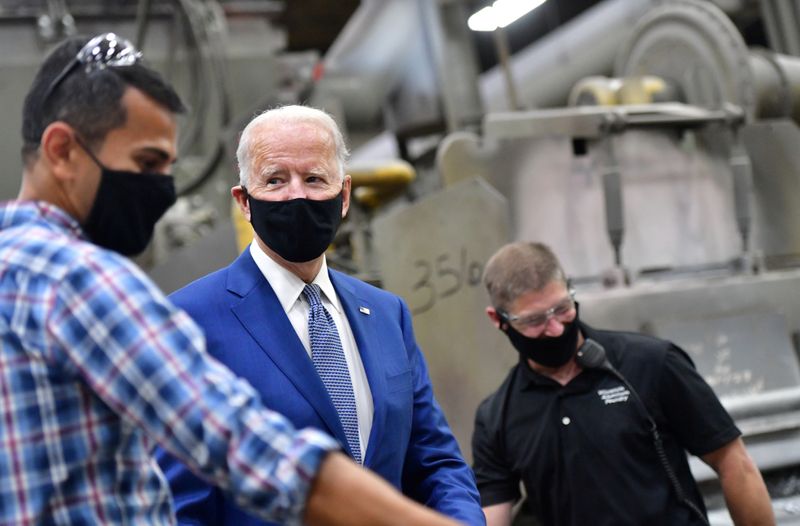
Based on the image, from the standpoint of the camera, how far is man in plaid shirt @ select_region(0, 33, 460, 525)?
88 cm

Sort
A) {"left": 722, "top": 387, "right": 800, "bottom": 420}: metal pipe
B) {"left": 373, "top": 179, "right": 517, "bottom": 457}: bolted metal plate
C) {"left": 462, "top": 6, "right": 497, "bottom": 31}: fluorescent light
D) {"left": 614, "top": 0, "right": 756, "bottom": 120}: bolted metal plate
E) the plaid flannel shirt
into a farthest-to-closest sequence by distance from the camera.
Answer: {"left": 462, "top": 6, "right": 497, "bottom": 31}: fluorescent light
{"left": 614, "top": 0, "right": 756, "bottom": 120}: bolted metal plate
{"left": 373, "top": 179, "right": 517, "bottom": 457}: bolted metal plate
{"left": 722, "top": 387, "right": 800, "bottom": 420}: metal pipe
the plaid flannel shirt

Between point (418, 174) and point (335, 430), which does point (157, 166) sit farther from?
point (418, 174)

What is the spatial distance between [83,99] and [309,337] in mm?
665

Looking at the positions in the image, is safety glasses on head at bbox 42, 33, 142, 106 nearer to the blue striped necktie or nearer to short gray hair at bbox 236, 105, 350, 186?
short gray hair at bbox 236, 105, 350, 186

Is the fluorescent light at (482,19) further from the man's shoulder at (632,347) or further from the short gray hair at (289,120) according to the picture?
the short gray hair at (289,120)

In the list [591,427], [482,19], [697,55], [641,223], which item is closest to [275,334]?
[591,427]

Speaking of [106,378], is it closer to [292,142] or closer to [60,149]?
[60,149]

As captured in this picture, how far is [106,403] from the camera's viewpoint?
96 centimetres

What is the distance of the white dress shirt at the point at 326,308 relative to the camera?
159 centimetres

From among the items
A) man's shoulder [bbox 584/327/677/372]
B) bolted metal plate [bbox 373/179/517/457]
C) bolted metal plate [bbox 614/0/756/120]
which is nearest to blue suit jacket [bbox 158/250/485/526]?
man's shoulder [bbox 584/327/677/372]

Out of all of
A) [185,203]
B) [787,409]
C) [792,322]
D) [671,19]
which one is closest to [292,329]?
[787,409]

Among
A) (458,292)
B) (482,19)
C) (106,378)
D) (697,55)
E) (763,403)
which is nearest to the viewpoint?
(106,378)

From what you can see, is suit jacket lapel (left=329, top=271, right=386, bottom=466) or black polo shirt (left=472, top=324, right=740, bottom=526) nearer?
suit jacket lapel (left=329, top=271, right=386, bottom=466)

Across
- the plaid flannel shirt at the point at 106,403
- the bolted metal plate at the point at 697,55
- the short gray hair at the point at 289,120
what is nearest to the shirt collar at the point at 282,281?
the short gray hair at the point at 289,120
